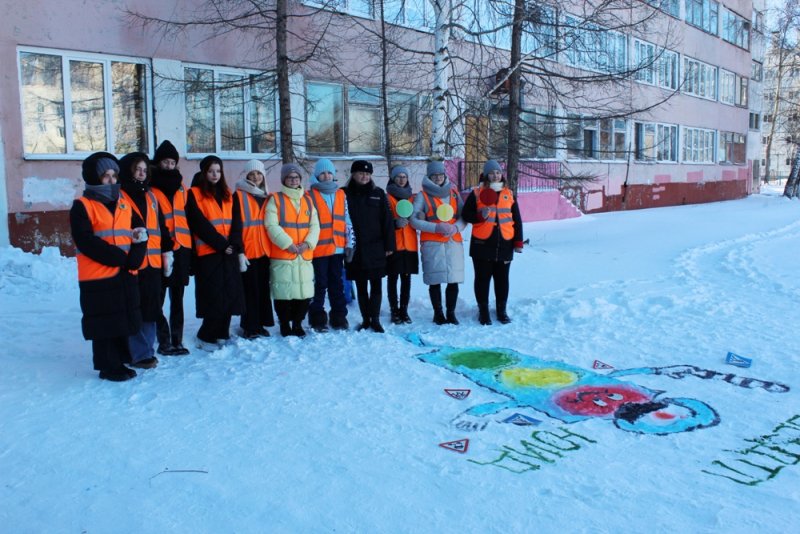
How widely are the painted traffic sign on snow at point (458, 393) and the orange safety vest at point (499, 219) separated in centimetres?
250

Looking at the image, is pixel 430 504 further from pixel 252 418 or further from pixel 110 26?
pixel 110 26

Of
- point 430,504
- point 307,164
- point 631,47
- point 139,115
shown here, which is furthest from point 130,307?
point 631,47

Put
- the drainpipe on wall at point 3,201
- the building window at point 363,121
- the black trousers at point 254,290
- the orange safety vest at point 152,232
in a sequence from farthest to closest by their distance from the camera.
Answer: the building window at point 363,121, the drainpipe on wall at point 3,201, the black trousers at point 254,290, the orange safety vest at point 152,232

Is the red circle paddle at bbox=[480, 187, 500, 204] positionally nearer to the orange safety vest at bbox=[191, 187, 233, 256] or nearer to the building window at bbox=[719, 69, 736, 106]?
the orange safety vest at bbox=[191, 187, 233, 256]

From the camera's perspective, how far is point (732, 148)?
33094mm

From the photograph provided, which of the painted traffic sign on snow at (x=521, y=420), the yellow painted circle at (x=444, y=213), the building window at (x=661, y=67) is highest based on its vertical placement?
the building window at (x=661, y=67)

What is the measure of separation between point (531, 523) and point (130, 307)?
340 cm

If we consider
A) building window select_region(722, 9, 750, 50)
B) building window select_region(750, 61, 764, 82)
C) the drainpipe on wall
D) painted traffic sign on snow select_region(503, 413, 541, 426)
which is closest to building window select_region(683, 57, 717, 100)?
building window select_region(722, 9, 750, 50)

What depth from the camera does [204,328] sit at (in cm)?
625

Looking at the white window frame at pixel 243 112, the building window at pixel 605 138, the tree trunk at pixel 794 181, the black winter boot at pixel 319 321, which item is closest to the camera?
the black winter boot at pixel 319 321

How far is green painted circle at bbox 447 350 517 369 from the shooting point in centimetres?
562

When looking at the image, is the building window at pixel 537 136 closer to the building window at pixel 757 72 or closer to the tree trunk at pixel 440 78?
the tree trunk at pixel 440 78

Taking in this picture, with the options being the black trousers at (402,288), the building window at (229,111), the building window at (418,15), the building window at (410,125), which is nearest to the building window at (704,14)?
the building window at (418,15)

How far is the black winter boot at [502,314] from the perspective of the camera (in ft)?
23.5
